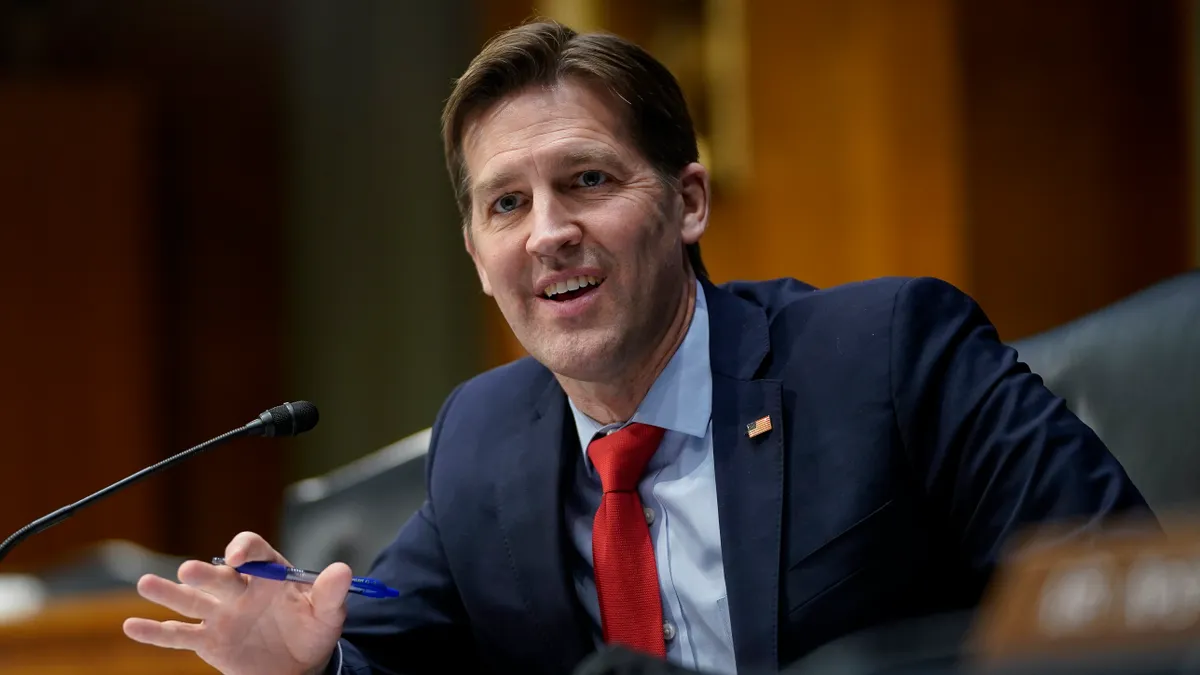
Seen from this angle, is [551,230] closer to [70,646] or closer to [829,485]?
[829,485]

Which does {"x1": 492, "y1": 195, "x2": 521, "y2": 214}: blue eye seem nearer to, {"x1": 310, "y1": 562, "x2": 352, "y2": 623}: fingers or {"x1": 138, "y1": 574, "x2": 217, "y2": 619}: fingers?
{"x1": 310, "y1": 562, "x2": 352, "y2": 623}: fingers

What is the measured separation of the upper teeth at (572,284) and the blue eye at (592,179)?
129 millimetres

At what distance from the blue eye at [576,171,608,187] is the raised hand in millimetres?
580

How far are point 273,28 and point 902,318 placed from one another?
14.7ft

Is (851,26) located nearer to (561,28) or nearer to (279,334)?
(561,28)

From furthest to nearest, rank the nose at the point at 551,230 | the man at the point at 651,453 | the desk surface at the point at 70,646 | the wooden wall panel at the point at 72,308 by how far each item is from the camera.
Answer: the wooden wall panel at the point at 72,308, the desk surface at the point at 70,646, the nose at the point at 551,230, the man at the point at 651,453

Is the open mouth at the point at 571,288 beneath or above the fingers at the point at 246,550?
above

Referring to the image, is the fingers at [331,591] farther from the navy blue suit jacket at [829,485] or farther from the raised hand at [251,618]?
the navy blue suit jacket at [829,485]

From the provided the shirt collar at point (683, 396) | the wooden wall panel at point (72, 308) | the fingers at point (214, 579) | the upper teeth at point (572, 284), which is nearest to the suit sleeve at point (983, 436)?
the shirt collar at point (683, 396)

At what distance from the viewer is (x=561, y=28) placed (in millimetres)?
1801

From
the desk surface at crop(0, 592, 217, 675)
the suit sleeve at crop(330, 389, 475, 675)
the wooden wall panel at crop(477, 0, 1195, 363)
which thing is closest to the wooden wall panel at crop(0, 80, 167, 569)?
the wooden wall panel at crop(477, 0, 1195, 363)

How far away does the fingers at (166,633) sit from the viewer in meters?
1.52

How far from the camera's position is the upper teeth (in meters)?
1.68

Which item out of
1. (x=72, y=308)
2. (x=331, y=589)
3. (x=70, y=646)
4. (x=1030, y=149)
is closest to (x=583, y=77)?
(x=331, y=589)
